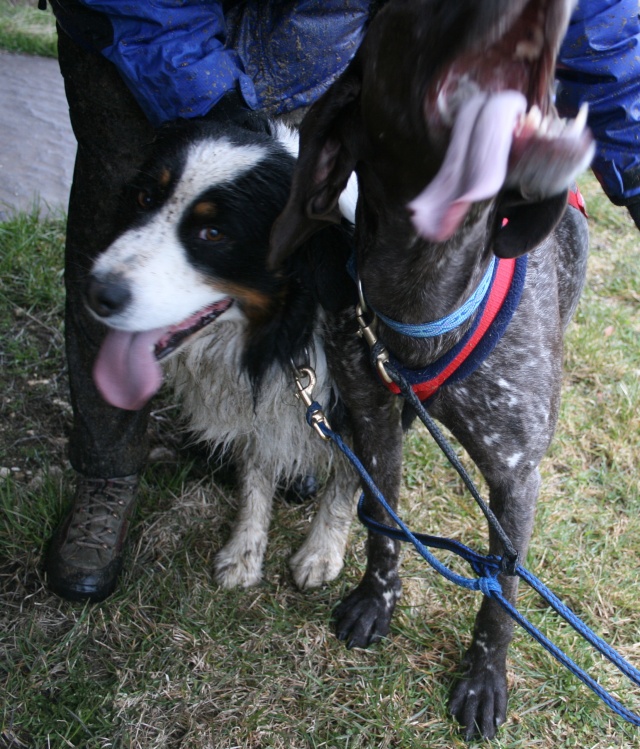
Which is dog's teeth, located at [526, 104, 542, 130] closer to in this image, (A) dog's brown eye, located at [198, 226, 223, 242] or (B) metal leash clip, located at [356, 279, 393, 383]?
(B) metal leash clip, located at [356, 279, 393, 383]

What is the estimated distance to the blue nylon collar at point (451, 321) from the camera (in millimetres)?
1668

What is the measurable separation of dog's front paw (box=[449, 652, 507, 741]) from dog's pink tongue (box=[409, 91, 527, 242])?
1322 mm

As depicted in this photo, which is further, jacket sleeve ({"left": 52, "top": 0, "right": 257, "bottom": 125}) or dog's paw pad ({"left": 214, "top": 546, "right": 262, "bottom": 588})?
dog's paw pad ({"left": 214, "top": 546, "right": 262, "bottom": 588})

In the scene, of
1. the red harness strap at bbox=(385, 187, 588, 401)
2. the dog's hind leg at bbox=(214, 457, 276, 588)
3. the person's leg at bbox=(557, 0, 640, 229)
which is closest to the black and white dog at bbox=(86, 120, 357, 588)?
the dog's hind leg at bbox=(214, 457, 276, 588)

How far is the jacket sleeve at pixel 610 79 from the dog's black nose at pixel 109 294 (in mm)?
1071

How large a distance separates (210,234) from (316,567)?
1.10m

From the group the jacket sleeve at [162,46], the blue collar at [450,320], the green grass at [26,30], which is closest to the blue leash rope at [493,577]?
the blue collar at [450,320]

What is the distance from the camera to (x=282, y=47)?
1.99 metres

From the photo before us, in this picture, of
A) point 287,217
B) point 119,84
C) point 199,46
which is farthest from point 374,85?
point 119,84

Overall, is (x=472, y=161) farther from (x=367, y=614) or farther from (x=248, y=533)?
(x=248, y=533)

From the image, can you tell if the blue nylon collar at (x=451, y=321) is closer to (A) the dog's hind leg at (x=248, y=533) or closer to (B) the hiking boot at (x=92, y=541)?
(A) the dog's hind leg at (x=248, y=533)

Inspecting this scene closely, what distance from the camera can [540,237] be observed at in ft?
4.81

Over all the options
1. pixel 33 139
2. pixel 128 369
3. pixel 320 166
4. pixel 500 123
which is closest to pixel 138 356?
pixel 128 369

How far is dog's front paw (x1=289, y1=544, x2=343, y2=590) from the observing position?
2416 millimetres
